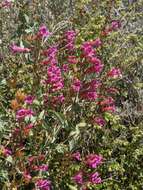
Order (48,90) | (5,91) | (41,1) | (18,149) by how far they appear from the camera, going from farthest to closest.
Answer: (41,1)
(5,91)
(48,90)
(18,149)

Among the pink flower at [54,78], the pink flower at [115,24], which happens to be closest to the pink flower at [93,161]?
the pink flower at [54,78]

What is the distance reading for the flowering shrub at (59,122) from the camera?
334 cm

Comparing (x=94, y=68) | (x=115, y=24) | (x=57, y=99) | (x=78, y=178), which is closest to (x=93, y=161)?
(x=78, y=178)

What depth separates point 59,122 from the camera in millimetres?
3527

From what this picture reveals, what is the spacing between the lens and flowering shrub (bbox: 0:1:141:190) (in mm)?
3342

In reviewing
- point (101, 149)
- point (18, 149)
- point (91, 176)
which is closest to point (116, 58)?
point (101, 149)

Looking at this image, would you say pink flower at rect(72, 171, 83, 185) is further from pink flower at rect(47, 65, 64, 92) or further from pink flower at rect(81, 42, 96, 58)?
pink flower at rect(81, 42, 96, 58)

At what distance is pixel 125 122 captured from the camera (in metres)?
4.65

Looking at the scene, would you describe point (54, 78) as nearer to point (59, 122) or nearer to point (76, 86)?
point (76, 86)

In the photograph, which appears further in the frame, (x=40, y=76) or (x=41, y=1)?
(x=41, y=1)

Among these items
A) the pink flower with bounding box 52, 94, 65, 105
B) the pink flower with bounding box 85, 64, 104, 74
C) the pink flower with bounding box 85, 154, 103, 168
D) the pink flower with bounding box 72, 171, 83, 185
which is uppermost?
the pink flower with bounding box 85, 64, 104, 74

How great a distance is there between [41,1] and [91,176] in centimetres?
224

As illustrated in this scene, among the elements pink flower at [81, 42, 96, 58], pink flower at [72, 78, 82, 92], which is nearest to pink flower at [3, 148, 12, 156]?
pink flower at [72, 78, 82, 92]

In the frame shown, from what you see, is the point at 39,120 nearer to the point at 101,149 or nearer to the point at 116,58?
the point at 101,149
